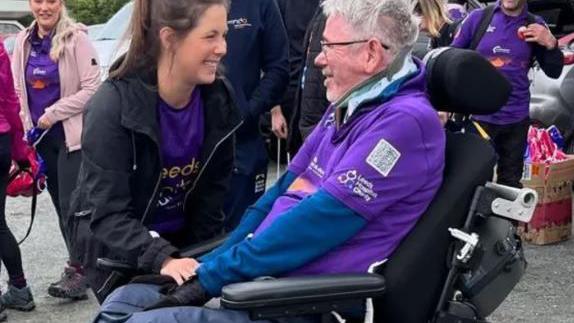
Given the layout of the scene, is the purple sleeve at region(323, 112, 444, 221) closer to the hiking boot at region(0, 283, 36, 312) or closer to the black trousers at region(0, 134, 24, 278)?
the black trousers at region(0, 134, 24, 278)

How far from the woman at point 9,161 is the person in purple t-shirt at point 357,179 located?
2.35 meters

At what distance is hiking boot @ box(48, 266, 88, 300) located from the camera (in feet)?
17.4

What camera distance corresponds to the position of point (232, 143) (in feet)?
10.9

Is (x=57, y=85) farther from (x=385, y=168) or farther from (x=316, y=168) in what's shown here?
(x=385, y=168)

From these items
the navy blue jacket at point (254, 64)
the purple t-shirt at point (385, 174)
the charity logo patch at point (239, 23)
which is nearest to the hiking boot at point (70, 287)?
the navy blue jacket at point (254, 64)

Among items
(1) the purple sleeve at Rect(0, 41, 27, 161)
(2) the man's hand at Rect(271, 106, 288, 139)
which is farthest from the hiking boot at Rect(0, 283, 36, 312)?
(2) the man's hand at Rect(271, 106, 288, 139)

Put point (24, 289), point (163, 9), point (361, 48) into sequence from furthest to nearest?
1. point (24, 289)
2. point (163, 9)
3. point (361, 48)

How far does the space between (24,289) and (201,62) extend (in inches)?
106

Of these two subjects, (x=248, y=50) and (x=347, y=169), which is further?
(x=248, y=50)

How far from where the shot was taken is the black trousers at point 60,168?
5.11m

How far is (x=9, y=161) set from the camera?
495 centimetres

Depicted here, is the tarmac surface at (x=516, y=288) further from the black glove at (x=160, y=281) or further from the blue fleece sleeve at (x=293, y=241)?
the blue fleece sleeve at (x=293, y=241)

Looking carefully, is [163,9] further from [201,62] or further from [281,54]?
[281,54]

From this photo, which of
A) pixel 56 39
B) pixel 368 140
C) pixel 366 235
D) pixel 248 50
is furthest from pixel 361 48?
pixel 56 39
